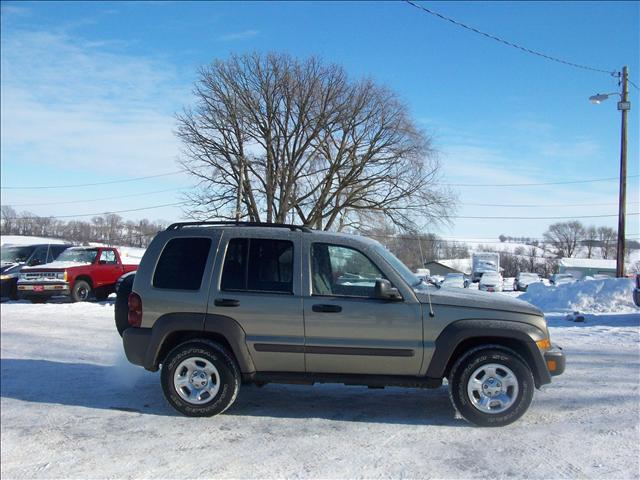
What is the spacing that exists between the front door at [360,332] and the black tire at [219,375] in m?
0.74

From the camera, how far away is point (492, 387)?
491 centimetres

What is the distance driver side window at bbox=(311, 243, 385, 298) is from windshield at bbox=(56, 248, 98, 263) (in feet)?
41.0

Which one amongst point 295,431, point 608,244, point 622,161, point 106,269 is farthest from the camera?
point 608,244

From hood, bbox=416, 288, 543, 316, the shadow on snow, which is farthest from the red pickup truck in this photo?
hood, bbox=416, 288, 543, 316

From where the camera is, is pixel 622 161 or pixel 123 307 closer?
pixel 123 307

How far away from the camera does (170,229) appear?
5551 millimetres

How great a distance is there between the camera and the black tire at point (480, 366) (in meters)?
4.84

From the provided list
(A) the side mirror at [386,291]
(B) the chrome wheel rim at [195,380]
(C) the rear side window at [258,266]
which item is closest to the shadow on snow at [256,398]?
(B) the chrome wheel rim at [195,380]

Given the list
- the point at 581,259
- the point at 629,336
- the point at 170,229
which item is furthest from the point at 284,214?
the point at 170,229

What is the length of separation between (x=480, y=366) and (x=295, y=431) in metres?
1.73

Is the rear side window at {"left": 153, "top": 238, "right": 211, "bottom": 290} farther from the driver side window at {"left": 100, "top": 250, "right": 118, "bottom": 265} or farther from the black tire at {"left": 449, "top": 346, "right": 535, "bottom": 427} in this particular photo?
the driver side window at {"left": 100, "top": 250, "right": 118, "bottom": 265}

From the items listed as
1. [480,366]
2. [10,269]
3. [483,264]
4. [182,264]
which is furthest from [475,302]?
[483,264]

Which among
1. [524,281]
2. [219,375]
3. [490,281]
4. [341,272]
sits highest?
[341,272]

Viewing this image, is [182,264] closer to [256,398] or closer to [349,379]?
[256,398]
